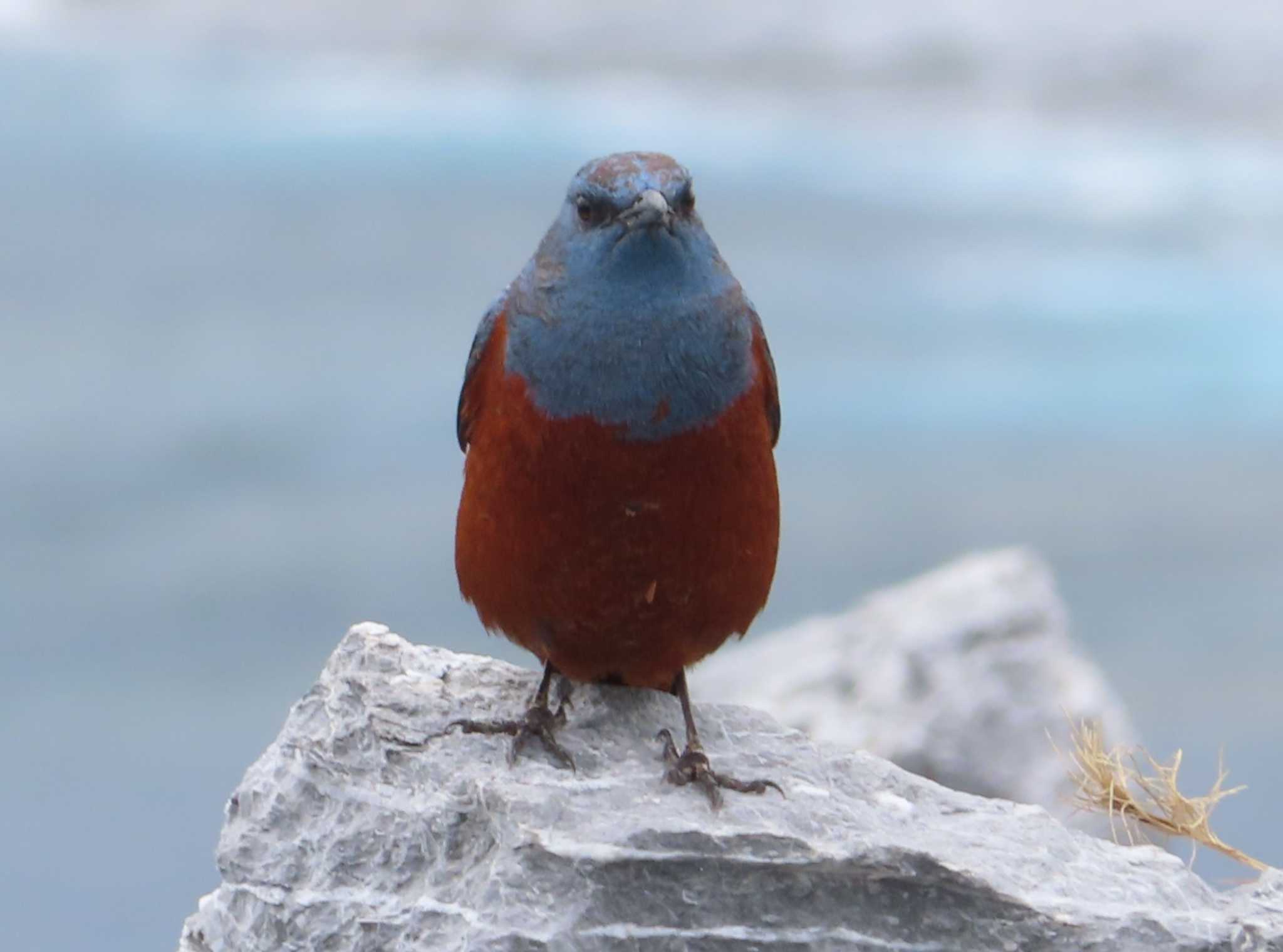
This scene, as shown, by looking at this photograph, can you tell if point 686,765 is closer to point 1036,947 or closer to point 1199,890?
point 1036,947

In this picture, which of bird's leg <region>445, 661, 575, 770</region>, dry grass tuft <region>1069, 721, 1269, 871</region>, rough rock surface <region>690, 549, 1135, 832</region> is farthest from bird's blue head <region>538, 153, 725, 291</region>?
rough rock surface <region>690, 549, 1135, 832</region>

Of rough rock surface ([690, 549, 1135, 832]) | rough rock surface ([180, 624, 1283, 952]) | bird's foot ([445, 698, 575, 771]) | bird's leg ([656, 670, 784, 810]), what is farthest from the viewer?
rough rock surface ([690, 549, 1135, 832])

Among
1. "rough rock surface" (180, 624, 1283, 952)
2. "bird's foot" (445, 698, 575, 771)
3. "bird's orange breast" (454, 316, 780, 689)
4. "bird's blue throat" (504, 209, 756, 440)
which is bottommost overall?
"rough rock surface" (180, 624, 1283, 952)

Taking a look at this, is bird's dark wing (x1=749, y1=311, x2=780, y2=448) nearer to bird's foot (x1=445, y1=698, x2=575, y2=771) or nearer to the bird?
the bird

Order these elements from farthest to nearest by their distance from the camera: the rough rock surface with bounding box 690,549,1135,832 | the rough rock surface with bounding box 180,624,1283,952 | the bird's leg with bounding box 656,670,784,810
A: the rough rock surface with bounding box 690,549,1135,832
the bird's leg with bounding box 656,670,784,810
the rough rock surface with bounding box 180,624,1283,952

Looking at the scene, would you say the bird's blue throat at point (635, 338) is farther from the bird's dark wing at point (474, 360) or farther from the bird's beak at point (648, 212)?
the bird's dark wing at point (474, 360)

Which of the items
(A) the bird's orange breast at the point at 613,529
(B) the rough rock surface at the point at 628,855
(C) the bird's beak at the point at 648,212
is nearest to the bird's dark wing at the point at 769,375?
(A) the bird's orange breast at the point at 613,529

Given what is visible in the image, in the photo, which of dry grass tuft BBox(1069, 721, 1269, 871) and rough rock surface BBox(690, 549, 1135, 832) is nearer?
dry grass tuft BBox(1069, 721, 1269, 871)

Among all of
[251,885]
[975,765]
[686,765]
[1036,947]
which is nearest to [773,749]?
[686,765]
